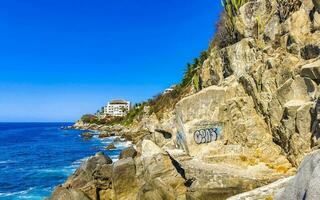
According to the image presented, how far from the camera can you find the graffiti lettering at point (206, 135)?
2843 centimetres

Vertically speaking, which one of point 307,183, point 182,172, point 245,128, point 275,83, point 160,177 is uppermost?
point 275,83

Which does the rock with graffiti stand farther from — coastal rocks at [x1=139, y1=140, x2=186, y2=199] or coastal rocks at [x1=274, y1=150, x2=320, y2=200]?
coastal rocks at [x1=274, y1=150, x2=320, y2=200]

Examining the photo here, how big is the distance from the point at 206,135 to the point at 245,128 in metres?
3.09

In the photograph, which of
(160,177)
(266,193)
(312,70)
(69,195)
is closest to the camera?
(266,193)

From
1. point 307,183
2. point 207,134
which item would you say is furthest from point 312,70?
point 307,183

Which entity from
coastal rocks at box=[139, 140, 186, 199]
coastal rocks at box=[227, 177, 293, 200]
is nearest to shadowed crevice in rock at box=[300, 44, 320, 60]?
coastal rocks at box=[139, 140, 186, 199]

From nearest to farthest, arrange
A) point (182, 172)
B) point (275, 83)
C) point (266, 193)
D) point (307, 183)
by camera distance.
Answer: point (307, 183), point (266, 193), point (182, 172), point (275, 83)

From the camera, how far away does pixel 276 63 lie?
85.4 ft

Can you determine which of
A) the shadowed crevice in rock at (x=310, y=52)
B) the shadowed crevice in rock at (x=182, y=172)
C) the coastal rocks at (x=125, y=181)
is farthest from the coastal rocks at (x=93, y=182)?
the shadowed crevice in rock at (x=310, y=52)

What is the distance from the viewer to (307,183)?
8.92 meters

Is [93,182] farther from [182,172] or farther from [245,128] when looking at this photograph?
[245,128]

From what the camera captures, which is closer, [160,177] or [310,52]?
[160,177]

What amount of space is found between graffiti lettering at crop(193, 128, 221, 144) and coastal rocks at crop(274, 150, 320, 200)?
17812 mm

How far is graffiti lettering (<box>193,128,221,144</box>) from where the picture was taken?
93.3 feet
